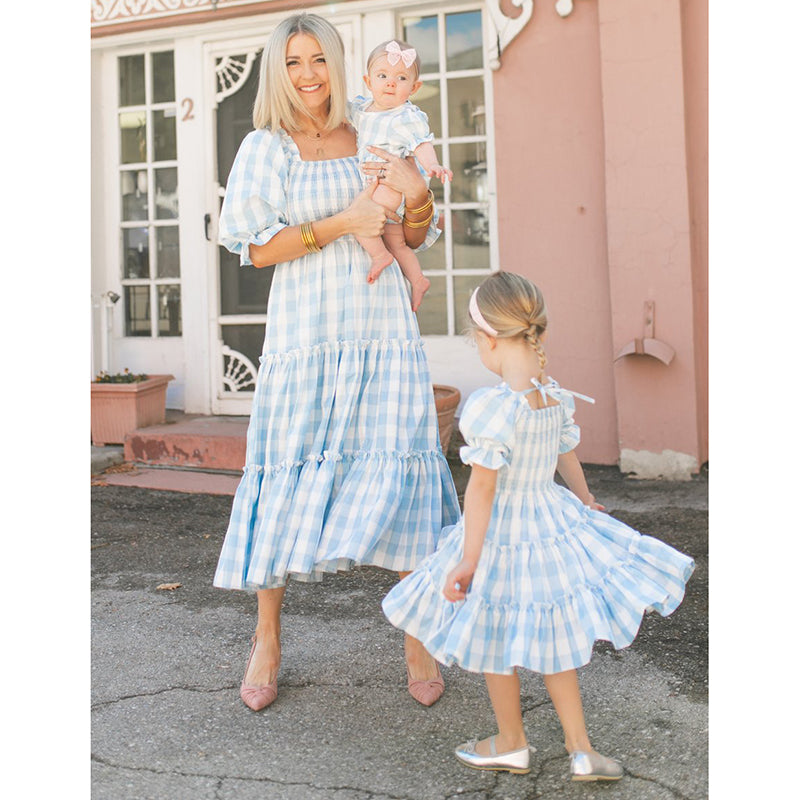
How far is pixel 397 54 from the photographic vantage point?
2.88m

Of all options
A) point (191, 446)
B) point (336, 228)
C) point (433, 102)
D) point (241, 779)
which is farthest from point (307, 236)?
point (433, 102)

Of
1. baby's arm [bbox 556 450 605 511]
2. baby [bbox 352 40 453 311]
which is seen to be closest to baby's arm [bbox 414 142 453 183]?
baby [bbox 352 40 453 311]

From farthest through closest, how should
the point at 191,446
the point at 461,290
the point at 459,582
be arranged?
the point at 461,290
the point at 191,446
the point at 459,582

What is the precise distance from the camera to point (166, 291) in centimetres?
716

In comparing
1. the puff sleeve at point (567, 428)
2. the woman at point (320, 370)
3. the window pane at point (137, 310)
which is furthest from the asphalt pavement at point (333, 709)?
the window pane at point (137, 310)

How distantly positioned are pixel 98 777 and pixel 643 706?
1.43 meters

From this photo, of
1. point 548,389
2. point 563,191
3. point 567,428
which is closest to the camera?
point 548,389

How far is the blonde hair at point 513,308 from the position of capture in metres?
2.37

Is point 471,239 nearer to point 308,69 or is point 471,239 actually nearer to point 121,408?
point 121,408

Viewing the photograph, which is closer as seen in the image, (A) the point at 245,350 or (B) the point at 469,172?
(B) the point at 469,172

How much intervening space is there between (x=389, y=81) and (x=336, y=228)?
0.45 metres

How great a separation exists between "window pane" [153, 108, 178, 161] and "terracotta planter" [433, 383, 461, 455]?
2717 millimetres

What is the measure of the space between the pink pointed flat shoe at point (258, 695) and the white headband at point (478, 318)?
1.23 meters
